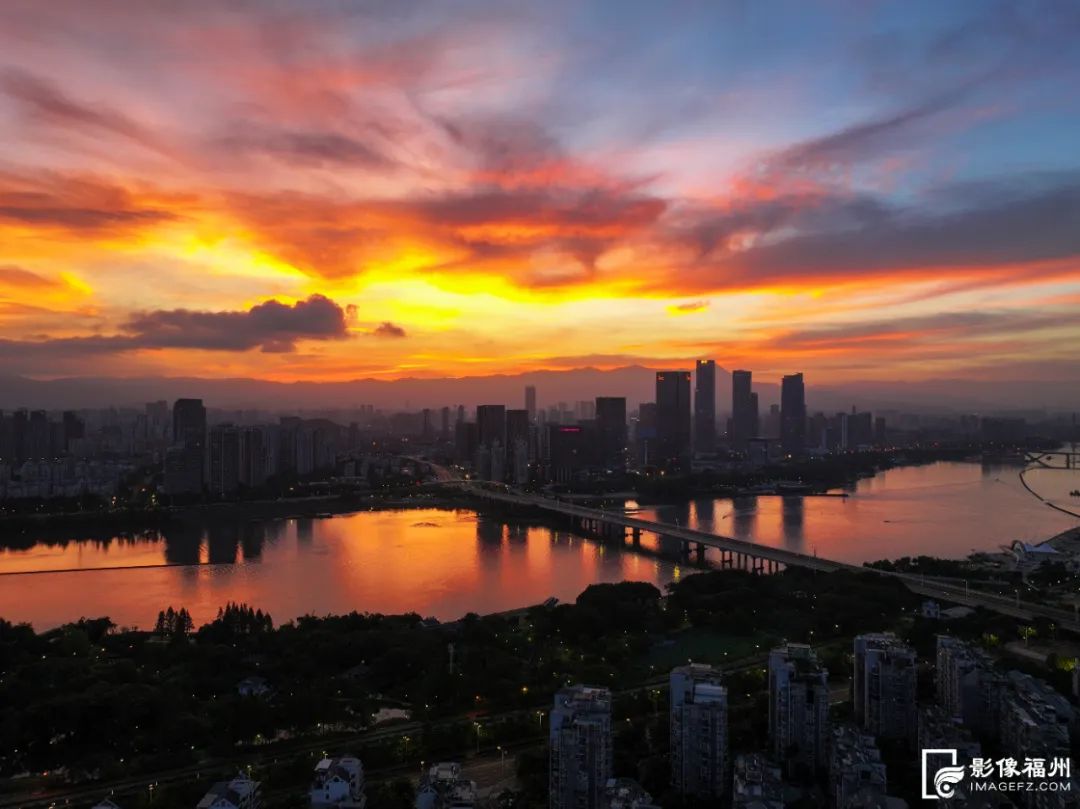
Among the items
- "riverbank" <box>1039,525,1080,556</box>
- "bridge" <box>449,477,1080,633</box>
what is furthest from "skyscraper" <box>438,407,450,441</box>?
"riverbank" <box>1039,525,1080,556</box>

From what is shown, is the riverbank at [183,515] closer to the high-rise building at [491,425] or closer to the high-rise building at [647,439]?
the high-rise building at [491,425]

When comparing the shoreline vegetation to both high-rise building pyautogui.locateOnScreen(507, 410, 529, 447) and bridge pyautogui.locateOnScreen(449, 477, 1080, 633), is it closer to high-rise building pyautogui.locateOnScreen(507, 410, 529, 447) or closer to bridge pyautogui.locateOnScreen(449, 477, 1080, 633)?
bridge pyautogui.locateOnScreen(449, 477, 1080, 633)

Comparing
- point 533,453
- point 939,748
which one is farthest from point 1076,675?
point 533,453

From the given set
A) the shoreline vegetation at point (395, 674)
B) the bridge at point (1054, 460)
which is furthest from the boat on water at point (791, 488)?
the shoreline vegetation at point (395, 674)

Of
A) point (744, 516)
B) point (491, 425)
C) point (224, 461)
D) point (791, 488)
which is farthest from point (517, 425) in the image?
point (744, 516)

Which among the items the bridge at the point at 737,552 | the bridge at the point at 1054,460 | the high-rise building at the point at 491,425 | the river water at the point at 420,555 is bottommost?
the river water at the point at 420,555

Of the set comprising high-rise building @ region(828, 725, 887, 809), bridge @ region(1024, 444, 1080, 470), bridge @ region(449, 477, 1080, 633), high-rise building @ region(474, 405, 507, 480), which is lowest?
bridge @ region(449, 477, 1080, 633)
